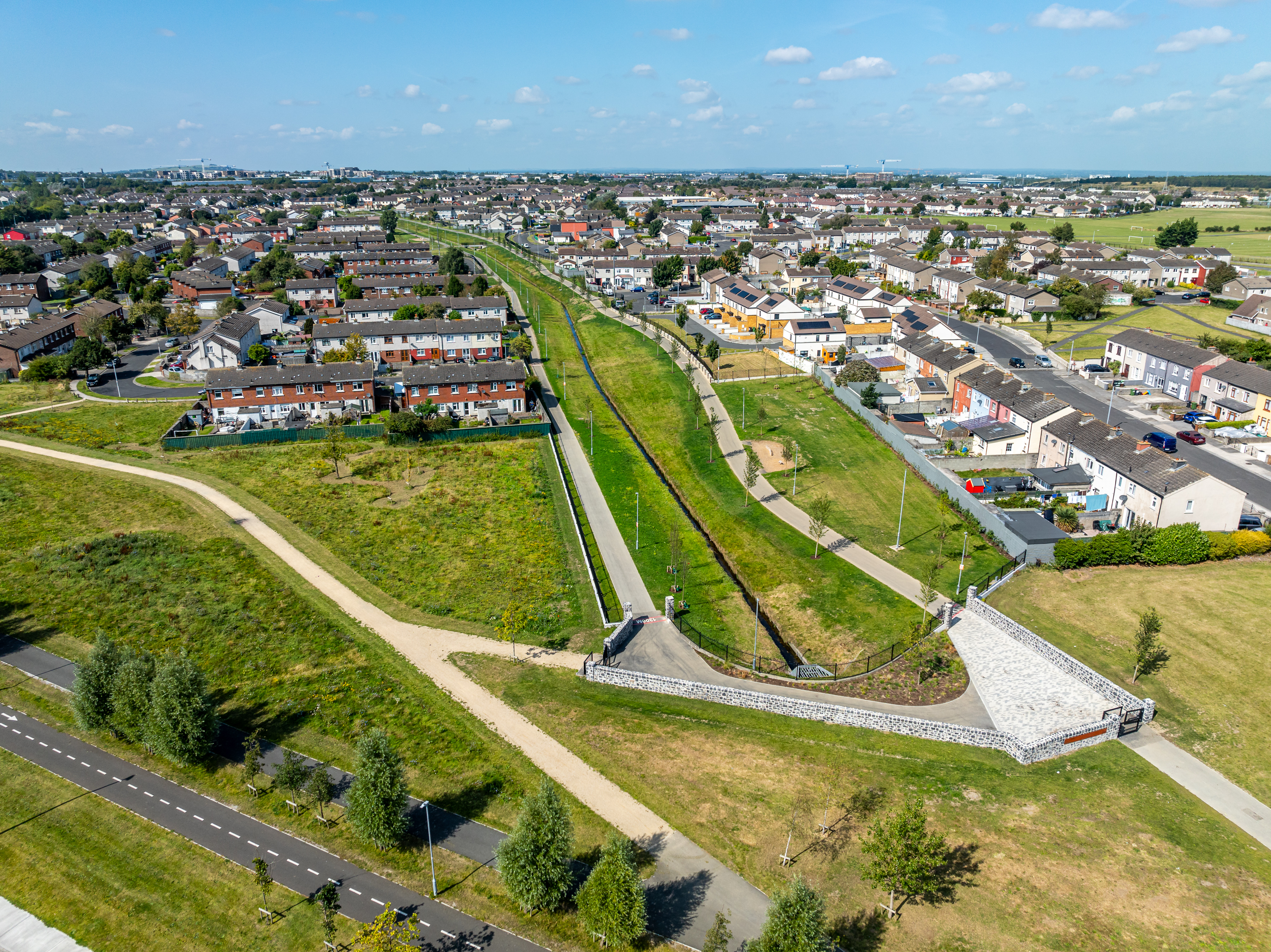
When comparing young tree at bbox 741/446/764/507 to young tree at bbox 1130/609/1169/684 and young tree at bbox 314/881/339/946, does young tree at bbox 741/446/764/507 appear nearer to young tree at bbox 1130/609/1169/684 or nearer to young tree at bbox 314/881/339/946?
young tree at bbox 1130/609/1169/684

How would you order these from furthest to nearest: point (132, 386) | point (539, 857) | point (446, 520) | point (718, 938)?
point (132, 386), point (446, 520), point (539, 857), point (718, 938)

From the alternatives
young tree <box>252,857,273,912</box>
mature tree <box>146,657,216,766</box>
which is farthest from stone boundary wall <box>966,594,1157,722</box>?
mature tree <box>146,657,216,766</box>

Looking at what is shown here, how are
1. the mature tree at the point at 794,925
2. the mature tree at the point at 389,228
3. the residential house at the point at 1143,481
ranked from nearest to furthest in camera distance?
the mature tree at the point at 794,925
the residential house at the point at 1143,481
the mature tree at the point at 389,228

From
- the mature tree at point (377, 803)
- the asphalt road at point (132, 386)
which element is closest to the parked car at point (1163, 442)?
the mature tree at point (377, 803)

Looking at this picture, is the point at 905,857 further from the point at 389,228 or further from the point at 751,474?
the point at 389,228

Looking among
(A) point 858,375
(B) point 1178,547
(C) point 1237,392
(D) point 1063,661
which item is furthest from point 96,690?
(C) point 1237,392

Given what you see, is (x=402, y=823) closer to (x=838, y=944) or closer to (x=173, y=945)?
(x=173, y=945)

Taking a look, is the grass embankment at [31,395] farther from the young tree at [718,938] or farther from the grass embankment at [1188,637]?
the grass embankment at [1188,637]
